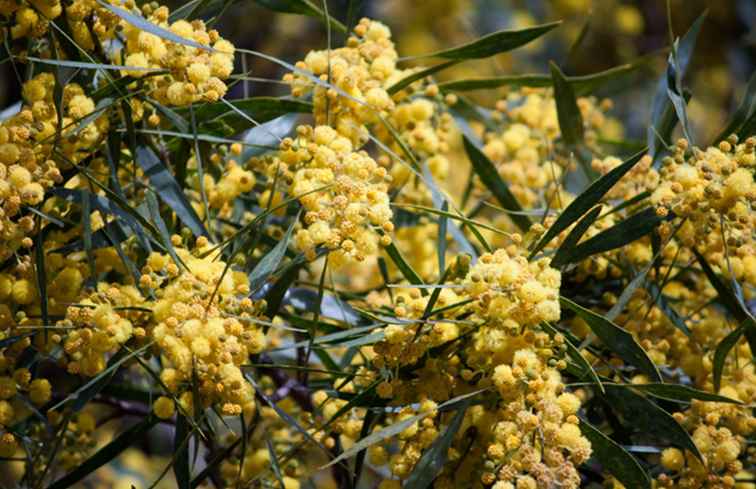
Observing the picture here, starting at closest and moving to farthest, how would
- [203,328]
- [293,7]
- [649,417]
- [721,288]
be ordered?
[203,328]
[649,417]
[721,288]
[293,7]

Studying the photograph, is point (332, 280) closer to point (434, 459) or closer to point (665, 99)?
point (434, 459)

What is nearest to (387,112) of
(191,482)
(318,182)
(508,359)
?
(318,182)

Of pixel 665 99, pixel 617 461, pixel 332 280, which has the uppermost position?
pixel 665 99

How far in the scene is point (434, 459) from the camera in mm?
912

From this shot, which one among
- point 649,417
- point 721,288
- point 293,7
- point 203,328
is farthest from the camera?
point 293,7

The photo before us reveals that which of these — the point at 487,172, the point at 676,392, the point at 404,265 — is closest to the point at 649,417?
the point at 676,392

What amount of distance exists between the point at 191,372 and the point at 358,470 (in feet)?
0.73

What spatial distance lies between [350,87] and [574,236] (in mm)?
275

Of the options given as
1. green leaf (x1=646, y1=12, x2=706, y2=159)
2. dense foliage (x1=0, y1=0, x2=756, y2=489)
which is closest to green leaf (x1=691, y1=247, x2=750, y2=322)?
dense foliage (x1=0, y1=0, x2=756, y2=489)

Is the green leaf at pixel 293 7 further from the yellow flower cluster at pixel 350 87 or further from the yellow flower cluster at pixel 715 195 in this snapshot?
the yellow flower cluster at pixel 715 195

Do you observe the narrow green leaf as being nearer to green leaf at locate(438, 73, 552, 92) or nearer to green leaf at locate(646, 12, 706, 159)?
green leaf at locate(646, 12, 706, 159)

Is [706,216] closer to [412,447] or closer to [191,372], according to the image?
[412,447]

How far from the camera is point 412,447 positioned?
951mm

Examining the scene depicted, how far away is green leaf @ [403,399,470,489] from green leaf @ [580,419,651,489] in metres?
0.12
